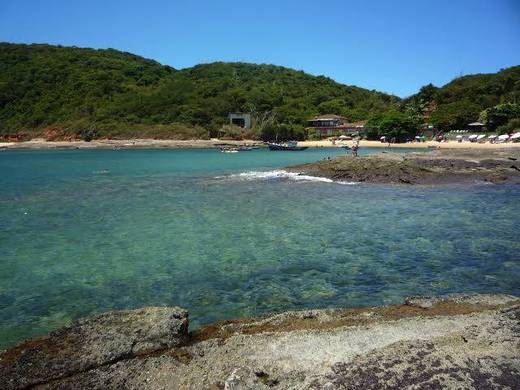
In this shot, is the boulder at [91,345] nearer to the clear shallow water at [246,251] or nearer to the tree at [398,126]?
the clear shallow water at [246,251]

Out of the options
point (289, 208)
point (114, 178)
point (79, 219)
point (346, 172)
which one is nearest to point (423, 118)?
point (346, 172)

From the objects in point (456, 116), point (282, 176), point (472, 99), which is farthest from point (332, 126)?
point (282, 176)

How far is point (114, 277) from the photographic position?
1059cm

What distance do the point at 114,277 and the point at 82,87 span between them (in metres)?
125

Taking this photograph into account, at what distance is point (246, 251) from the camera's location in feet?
41.7

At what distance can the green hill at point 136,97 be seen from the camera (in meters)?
107

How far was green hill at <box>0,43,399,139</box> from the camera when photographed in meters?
107

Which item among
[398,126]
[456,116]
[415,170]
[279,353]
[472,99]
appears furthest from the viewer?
[472,99]

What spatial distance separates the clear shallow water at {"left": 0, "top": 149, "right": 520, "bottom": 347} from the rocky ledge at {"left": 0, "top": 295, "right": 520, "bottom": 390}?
4.99 ft

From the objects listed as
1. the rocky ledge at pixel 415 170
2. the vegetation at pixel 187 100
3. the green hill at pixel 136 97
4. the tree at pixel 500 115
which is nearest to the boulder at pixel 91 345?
the rocky ledge at pixel 415 170

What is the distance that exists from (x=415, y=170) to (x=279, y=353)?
25444mm

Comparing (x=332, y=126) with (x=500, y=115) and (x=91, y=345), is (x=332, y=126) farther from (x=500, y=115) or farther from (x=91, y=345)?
(x=91, y=345)

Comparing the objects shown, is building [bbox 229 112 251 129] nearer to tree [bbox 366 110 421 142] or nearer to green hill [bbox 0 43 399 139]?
green hill [bbox 0 43 399 139]

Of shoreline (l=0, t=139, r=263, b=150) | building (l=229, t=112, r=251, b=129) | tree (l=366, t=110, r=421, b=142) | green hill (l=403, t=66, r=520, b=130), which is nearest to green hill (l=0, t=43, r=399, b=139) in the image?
building (l=229, t=112, r=251, b=129)
